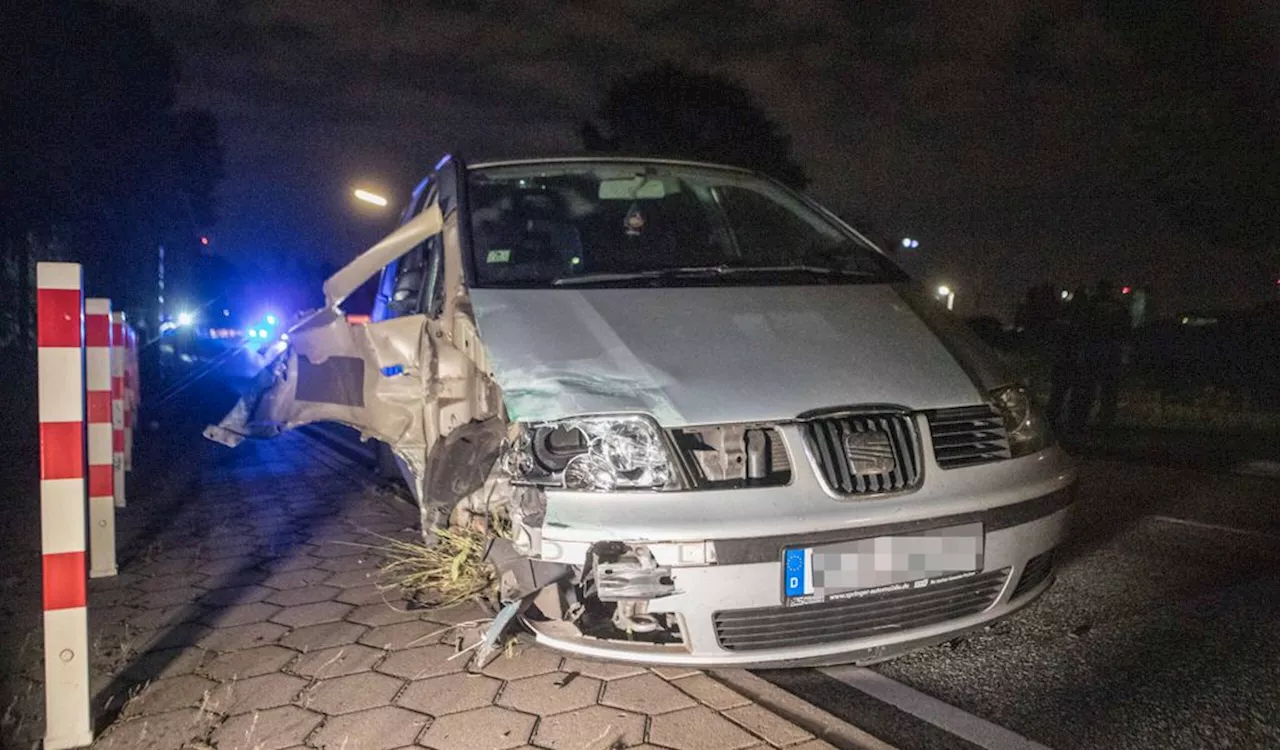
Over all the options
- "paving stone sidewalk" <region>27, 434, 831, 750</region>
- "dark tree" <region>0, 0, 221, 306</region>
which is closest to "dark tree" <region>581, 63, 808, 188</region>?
"dark tree" <region>0, 0, 221, 306</region>

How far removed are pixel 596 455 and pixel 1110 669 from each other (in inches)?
76.2

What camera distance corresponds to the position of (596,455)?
9.20ft

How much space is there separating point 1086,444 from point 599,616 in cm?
686

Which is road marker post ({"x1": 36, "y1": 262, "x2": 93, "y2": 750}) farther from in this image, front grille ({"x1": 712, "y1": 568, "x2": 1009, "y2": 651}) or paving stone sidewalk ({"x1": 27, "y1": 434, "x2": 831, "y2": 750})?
front grille ({"x1": 712, "y1": 568, "x2": 1009, "y2": 651})

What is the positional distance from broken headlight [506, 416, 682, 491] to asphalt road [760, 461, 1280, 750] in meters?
0.95

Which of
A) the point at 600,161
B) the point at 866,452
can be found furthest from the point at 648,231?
the point at 866,452

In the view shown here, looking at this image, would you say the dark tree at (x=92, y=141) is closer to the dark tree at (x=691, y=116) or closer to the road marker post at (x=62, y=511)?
the dark tree at (x=691, y=116)

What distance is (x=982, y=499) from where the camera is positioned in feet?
9.36

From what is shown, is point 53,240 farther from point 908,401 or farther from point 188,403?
point 908,401

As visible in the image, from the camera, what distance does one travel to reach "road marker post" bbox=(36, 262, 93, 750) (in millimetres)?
2729

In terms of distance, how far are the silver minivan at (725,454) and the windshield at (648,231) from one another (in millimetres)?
25

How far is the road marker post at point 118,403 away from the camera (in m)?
5.99

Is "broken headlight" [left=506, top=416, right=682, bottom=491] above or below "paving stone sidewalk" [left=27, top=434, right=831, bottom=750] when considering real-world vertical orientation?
above

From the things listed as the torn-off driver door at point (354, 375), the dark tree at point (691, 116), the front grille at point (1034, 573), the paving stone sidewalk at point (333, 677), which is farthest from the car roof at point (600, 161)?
the dark tree at point (691, 116)
